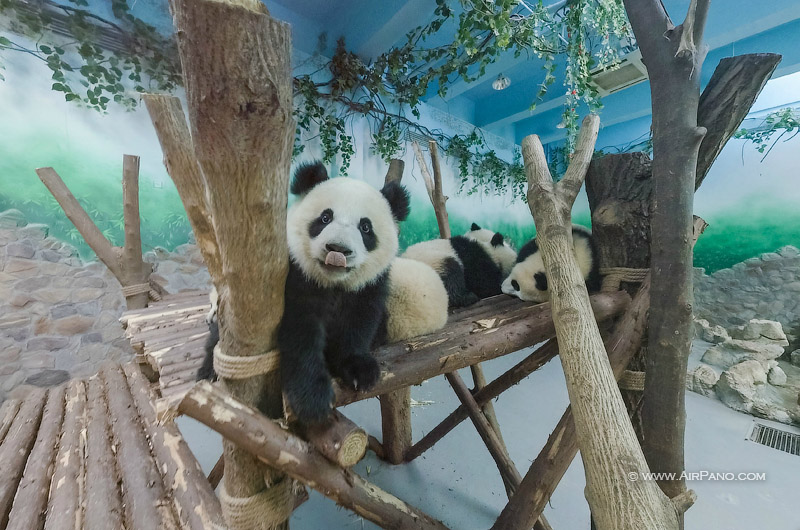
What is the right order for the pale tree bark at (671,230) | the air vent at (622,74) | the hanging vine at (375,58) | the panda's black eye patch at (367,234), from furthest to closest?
1. the air vent at (622,74)
2. the hanging vine at (375,58)
3. the pale tree bark at (671,230)
4. the panda's black eye patch at (367,234)

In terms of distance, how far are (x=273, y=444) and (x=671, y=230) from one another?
5.24 feet

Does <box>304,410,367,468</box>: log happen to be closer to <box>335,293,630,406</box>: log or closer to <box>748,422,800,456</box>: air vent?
<box>335,293,630,406</box>: log

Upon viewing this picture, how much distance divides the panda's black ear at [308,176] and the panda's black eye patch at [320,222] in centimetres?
19

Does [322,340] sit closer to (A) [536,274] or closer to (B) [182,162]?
(B) [182,162]

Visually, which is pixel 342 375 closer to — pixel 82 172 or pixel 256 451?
pixel 256 451

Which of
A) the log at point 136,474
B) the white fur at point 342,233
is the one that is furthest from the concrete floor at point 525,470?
the white fur at point 342,233

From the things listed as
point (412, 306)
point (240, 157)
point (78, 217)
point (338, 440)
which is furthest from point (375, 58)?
point (338, 440)

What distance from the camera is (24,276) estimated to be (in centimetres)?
279

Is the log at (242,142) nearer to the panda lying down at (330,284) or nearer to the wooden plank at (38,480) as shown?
the panda lying down at (330,284)

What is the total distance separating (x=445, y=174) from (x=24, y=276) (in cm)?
456

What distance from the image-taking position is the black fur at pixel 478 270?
92.3 inches

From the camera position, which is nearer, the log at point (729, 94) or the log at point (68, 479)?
the log at point (68, 479)

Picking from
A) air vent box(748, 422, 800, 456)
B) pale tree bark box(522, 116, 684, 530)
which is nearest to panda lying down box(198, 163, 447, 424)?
pale tree bark box(522, 116, 684, 530)

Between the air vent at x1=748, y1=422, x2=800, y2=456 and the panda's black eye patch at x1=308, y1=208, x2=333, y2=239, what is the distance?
420 cm
